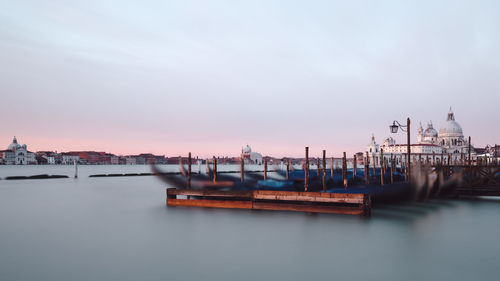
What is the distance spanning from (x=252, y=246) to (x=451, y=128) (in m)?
143

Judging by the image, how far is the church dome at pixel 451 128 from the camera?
139m

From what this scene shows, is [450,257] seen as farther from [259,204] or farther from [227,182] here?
[227,182]

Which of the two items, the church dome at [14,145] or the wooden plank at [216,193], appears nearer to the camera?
the wooden plank at [216,193]

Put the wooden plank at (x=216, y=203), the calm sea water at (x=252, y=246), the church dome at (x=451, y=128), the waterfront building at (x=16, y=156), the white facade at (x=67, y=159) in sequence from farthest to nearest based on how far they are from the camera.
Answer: the white facade at (x=67, y=159) < the waterfront building at (x=16, y=156) < the church dome at (x=451, y=128) < the wooden plank at (x=216, y=203) < the calm sea water at (x=252, y=246)

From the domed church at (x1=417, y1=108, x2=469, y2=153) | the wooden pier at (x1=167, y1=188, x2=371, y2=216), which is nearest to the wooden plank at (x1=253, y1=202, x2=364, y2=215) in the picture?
the wooden pier at (x1=167, y1=188, x2=371, y2=216)

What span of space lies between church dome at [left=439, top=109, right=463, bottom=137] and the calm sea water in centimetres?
13318

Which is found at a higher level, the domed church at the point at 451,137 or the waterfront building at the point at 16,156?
the domed church at the point at 451,137

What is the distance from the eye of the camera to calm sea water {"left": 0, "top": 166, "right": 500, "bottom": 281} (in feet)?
25.7

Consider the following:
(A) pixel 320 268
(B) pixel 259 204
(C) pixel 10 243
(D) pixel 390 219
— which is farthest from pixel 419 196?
(C) pixel 10 243

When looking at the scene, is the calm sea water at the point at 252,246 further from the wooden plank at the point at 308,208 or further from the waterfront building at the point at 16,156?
the waterfront building at the point at 16,156

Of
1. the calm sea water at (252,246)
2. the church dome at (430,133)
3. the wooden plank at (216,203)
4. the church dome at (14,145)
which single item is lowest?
the calm sea water at (252,246)

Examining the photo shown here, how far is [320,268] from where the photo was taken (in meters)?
8.18

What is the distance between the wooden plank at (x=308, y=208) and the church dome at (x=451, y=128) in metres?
138

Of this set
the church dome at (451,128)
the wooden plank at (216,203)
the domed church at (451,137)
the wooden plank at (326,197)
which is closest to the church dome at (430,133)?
the domed church at (451,137)
